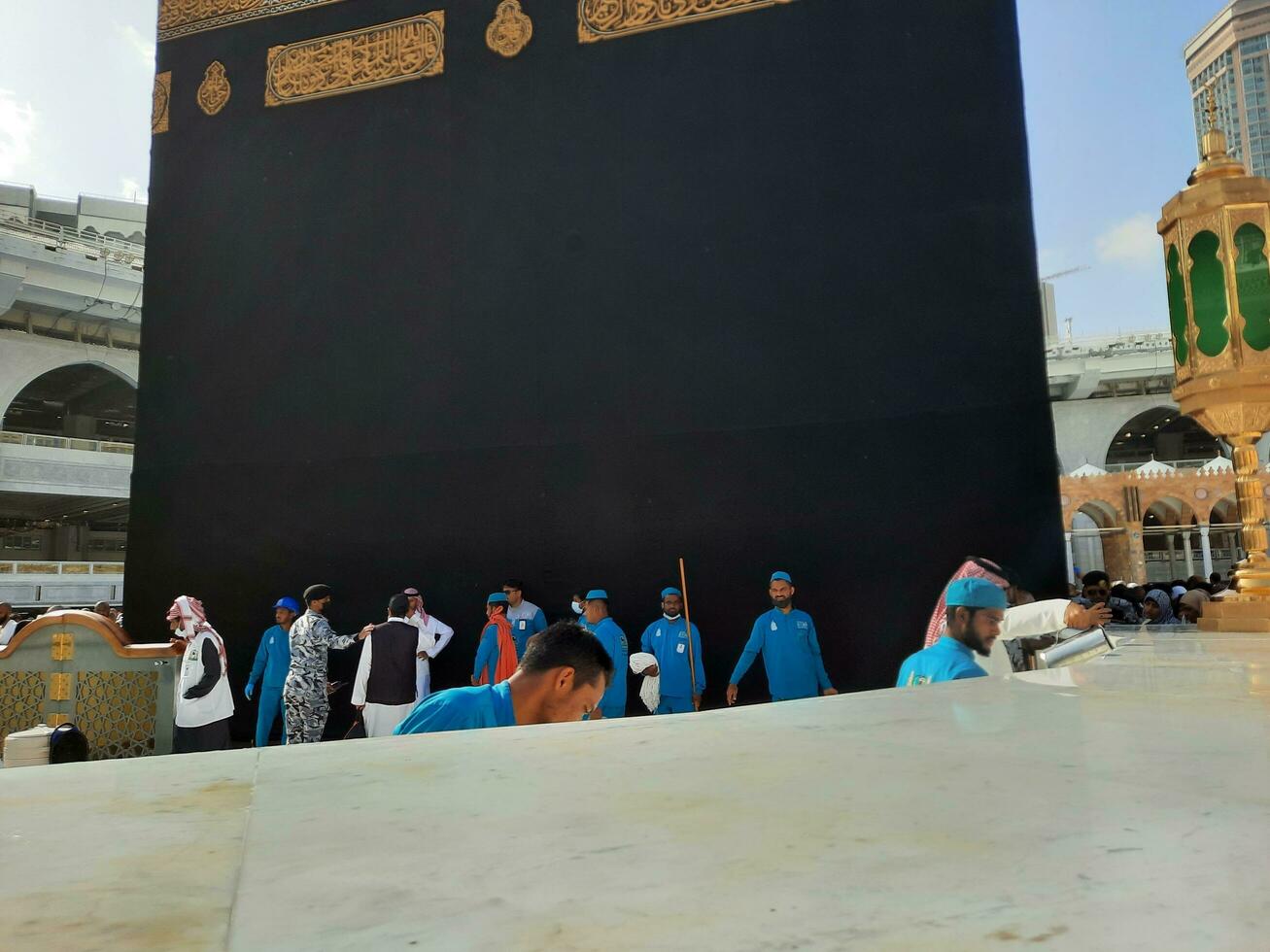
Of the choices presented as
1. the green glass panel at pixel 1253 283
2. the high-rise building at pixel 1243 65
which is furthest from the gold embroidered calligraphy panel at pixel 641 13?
the high-rise building at pixel 1243 65

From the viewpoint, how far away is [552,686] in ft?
4.74

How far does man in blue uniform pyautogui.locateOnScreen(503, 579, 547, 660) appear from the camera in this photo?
3.97m

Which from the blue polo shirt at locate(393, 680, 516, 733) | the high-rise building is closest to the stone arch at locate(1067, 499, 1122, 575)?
the blue polo shirt at locate(393, 680, 516, 733)

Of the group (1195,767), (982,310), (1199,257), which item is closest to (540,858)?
(1195,767)

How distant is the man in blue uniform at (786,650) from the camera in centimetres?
356

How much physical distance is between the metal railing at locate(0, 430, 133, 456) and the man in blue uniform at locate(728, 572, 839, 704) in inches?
630

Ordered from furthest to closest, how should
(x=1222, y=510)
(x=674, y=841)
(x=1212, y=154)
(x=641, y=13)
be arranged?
(x=1222, y=510), (x=641, y=13), (x=1212, y=154), (x=674, y=841)

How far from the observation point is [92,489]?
1602 centimetres

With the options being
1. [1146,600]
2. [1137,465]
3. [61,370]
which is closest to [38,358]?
[61,370]

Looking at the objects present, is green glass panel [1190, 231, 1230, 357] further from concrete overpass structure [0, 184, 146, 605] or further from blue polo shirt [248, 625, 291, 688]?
concrete overpass structure [0, 184, 146, 605]

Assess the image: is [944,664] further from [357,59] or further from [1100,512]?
[1100,512]

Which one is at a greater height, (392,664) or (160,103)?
(160,103)

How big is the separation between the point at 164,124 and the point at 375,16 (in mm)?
1547

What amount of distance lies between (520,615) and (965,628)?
254 cm
